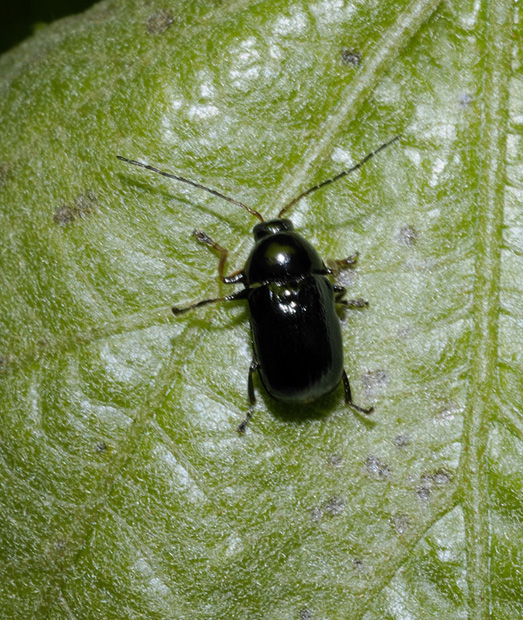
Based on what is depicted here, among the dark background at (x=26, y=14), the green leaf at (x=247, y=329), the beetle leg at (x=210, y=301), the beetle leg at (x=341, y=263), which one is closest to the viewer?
the green leaf at (x=247, y=329)

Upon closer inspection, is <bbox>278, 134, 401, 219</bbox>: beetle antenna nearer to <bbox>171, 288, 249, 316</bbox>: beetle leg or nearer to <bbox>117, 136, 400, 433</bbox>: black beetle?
<bbox>117, 136, 400, 433</bbox>: black beetle

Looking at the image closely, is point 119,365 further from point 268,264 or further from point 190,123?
point 190,123

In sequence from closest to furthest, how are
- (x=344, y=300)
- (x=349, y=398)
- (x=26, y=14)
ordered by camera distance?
(x=349, y=398)
(x=344, y=300)
(x=26, y=14)

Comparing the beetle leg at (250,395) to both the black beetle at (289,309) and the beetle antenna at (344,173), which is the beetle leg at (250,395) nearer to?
the black beetle at (289,309)

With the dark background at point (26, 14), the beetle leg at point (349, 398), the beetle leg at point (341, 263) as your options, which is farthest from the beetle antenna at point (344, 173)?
the dark background at point (26, 14)

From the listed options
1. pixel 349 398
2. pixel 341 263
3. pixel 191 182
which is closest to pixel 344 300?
pixel 341 263

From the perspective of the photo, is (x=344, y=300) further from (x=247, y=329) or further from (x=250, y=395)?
(x=250, y=395)

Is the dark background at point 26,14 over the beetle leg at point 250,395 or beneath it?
over

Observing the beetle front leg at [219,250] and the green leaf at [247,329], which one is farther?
the beetle front leg at [219,250]
